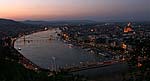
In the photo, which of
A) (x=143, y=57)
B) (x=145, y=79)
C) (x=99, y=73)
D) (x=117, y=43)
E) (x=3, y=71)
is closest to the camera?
(x=3, y=71)

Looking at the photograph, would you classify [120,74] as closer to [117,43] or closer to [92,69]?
[92,69]

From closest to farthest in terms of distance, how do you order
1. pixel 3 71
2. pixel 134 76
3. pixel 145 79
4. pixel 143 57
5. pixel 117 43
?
pixel 3 71 → pixel 145 79 → pixel 134 76 → pixel 143 57 → pixel 117 43

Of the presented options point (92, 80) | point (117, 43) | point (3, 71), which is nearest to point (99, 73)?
point (92, 80)

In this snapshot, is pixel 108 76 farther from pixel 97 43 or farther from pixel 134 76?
pixel 97 43

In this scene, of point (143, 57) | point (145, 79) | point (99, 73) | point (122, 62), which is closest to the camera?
point (145, 79)

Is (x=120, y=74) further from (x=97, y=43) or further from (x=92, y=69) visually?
(x=97, y=43)

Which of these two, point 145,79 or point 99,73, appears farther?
point 99,73

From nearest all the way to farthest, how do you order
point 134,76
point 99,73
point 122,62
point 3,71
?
point 3,71 → point 134,76 → point 99,73 → point 122,62

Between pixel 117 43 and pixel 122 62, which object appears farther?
pixel 117 43

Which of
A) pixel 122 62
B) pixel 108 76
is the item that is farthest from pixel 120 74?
pixel 122 62
